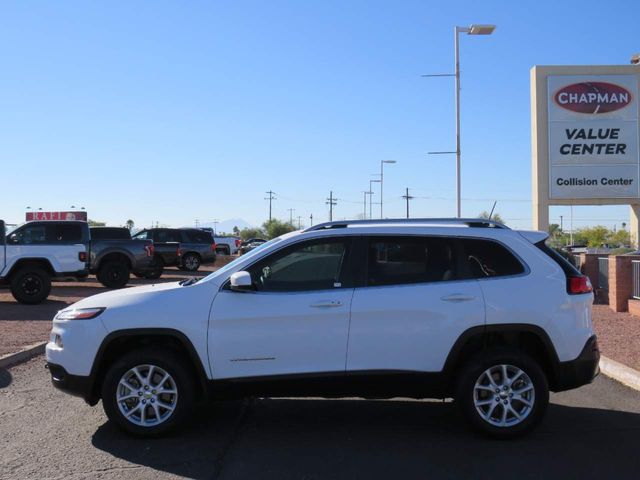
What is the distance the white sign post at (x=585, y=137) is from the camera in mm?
25219

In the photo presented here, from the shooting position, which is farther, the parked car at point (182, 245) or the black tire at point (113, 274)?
the parked car at point (182, 245)

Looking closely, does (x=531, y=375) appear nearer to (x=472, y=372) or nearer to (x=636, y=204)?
(x=472, y=372)

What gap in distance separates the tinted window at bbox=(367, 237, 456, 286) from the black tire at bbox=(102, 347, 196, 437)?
1.81 meters

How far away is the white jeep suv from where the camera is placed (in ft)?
18.4

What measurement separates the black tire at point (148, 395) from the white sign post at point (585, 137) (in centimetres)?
2189

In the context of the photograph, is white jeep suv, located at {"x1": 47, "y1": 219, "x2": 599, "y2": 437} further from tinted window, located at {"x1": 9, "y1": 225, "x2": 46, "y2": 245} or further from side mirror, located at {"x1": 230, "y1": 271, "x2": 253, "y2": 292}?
tinted window, located at {"x1": 9, "y1": 225, "x2": 46, "y2": 245}

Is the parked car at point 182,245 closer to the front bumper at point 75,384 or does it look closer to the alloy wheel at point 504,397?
the front bumper at point 75,384

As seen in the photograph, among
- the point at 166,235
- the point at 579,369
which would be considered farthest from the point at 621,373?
the point at 166,235

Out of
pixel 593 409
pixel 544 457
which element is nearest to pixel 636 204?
pixel 593 409

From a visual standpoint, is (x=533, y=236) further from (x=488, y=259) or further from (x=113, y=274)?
(x=113, y=274)

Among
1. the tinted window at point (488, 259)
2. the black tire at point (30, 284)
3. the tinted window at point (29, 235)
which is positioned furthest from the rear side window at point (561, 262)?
the tinted window at point (29, 235)

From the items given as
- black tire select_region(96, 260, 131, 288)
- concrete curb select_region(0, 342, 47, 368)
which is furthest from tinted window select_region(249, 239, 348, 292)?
black tire select_region(96, 260, 131, 288)

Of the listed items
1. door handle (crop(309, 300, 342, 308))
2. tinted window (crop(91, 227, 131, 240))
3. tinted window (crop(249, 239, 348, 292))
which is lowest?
door handle (crop(309, 300, 342, 308))

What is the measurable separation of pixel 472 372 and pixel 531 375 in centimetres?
51
